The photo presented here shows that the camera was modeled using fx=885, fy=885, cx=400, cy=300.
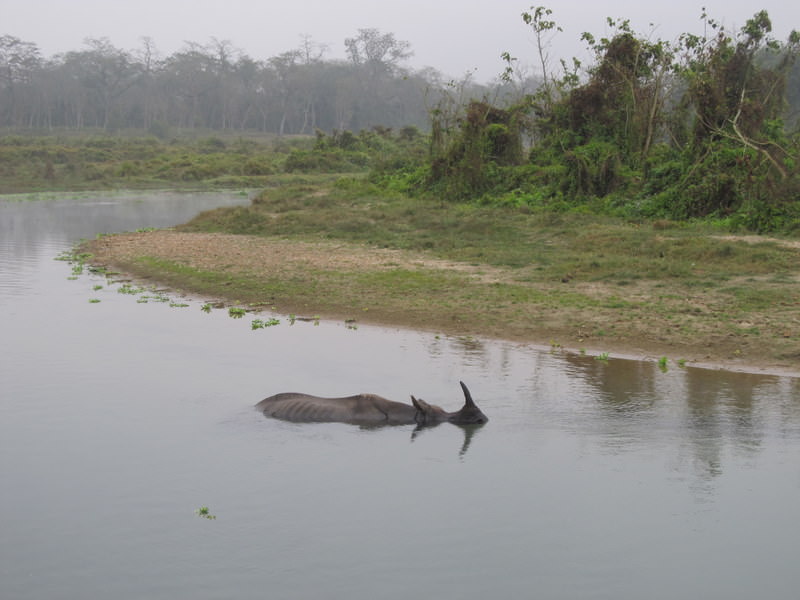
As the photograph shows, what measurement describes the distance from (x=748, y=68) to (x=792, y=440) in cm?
1646

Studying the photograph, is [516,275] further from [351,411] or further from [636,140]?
[636,140]

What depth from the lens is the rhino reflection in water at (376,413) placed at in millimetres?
7609

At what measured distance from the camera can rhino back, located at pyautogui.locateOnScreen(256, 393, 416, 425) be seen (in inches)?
301

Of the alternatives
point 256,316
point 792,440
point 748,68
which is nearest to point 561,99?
point 748,68

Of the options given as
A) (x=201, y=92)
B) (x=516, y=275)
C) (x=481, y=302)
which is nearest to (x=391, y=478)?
(x=481, y=302)

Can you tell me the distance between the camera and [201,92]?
102m

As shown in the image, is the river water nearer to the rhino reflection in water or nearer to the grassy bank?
the rhino reflection in water

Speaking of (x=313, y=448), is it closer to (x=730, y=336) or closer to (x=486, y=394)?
(x=486, y=394)

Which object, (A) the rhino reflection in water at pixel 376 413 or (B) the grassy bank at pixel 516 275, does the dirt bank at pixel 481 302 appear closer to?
(B) the grassy bank at pixel 516 275

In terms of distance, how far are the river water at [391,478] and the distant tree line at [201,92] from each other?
270 feet

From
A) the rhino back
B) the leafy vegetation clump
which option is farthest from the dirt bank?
the leafy vegetation clump

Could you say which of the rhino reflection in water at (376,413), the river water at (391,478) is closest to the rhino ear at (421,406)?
the rhino reflection in water at (376,413)

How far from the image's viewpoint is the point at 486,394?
337 inches

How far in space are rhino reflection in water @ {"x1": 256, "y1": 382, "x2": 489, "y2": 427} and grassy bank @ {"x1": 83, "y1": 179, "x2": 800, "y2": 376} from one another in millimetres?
3201
